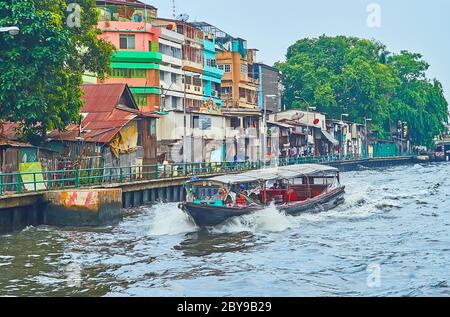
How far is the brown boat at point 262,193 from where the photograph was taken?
31.5 m

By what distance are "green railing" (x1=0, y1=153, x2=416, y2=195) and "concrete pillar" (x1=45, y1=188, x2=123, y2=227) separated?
1033 mm

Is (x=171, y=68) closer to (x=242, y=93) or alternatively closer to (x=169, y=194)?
(x=242, y=93)

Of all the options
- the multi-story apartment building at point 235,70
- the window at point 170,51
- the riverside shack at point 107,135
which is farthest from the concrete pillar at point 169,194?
the multi-story apartment building at point 235,70

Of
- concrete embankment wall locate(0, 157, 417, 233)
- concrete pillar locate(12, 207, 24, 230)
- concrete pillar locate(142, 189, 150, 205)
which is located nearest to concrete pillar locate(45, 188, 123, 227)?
concrete embankment wall locate(0, 157, 417, 233)

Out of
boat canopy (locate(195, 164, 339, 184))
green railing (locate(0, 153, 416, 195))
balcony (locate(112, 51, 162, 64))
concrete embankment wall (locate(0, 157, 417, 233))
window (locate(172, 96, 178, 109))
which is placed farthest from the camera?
window (locate(172, 96, 178, 109))

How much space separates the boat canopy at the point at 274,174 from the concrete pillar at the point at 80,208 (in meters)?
4.83

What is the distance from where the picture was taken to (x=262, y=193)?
36.6 m

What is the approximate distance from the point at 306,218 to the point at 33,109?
1369cm

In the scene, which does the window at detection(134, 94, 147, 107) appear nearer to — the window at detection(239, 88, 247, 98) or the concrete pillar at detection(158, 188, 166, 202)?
the concrete pillar at detection(158, 188, 166, 202)

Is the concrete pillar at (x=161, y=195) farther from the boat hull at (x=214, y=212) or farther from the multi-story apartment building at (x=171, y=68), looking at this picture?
the multi-story apartment building at (x=171, y=68)

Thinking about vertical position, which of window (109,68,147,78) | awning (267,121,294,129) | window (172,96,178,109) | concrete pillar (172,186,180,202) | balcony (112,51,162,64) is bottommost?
concrete pillar (172,186,180,202)

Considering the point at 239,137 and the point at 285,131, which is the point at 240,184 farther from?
the point at 285,131

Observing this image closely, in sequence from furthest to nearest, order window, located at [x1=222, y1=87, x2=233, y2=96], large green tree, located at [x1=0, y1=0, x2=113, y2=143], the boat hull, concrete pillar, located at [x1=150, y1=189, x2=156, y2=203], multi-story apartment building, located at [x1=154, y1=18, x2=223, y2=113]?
1. window, located at [x1=222, y1=87, x2=233, y2=96]
2. multi-story apartment building, located at [x1=154, y1=18, x2=223, y2=113]
3. concrete pillar, located at [x1=150, y1=189, x2=156, y2=203]
4. large green tree, located at [x1=0, y1=0, x2=113, y2=143]
5. the boat hull

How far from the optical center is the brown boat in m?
31.5
